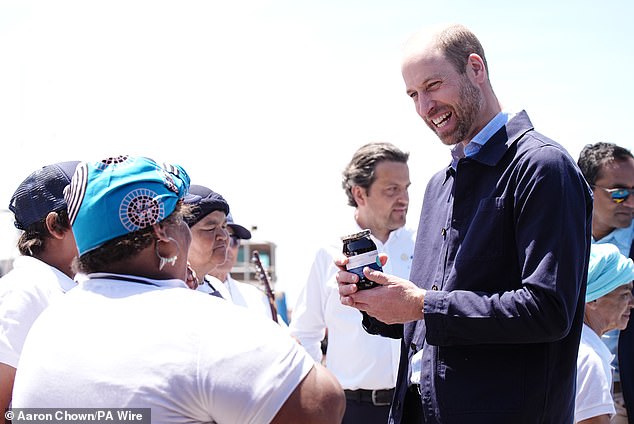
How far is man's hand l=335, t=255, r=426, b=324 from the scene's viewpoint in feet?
8.21

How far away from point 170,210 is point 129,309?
1.18ft

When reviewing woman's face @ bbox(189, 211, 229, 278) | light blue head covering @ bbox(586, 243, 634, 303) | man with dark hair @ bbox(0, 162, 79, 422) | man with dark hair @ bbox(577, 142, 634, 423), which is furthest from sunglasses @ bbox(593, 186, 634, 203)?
man with dark hair @ bbox(0, 162, 79, 422)

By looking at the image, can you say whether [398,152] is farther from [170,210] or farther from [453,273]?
Result: [170,210]

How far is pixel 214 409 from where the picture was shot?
1814 millimetres

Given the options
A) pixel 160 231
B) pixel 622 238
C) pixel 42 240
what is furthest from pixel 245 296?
pixel 160 231

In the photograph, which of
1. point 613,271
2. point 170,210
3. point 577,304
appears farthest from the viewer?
point 613,271

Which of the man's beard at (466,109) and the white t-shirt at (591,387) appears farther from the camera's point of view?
the white t-shirt at (591,387)

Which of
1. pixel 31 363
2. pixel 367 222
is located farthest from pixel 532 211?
pixel 367 222

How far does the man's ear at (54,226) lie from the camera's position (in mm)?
3205

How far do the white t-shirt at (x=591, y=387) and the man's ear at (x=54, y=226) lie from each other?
2.52m

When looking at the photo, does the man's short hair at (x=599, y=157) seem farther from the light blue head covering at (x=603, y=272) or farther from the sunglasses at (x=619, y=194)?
the light blue head covering at (x=603, y=272)

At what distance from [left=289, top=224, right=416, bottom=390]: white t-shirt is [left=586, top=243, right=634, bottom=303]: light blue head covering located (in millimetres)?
1422

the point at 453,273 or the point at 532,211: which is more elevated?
the point at 532,211

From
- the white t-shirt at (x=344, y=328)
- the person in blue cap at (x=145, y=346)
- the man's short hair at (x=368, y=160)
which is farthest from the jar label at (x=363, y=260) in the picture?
the man's short hair at (x=368, y=160)
